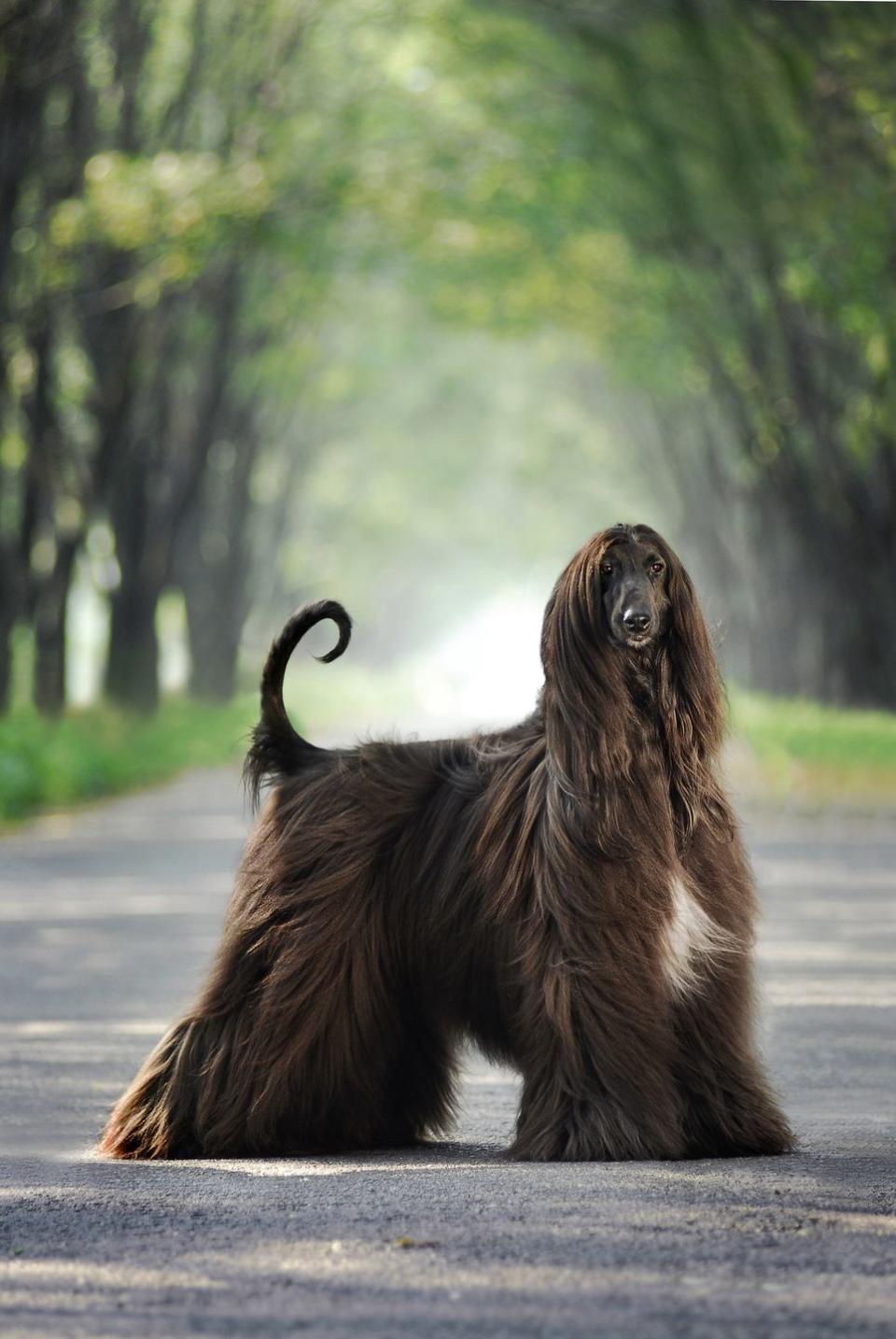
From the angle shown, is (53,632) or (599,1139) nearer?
(599,1139)

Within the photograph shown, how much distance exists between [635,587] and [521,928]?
908mm

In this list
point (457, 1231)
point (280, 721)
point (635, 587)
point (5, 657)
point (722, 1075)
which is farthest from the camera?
point (5, 657)

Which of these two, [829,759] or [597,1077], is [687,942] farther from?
[829,759]

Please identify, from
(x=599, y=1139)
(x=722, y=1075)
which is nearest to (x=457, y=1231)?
(x=599, y=1139)

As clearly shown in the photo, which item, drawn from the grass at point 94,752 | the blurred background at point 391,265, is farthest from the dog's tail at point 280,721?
the blurred background at point 391,265

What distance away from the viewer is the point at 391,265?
31828 millimetres

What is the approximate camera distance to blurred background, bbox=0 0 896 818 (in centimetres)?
2208

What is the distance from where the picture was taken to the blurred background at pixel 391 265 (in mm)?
22078

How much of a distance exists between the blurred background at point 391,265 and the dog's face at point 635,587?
42.0ft

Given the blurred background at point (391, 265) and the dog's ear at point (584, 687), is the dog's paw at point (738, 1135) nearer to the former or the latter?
the dog's ear at point (584, 687)

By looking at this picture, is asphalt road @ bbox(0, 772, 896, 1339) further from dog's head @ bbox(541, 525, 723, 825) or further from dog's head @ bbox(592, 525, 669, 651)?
dog's head @ bbox(592, 525, 669, 651)

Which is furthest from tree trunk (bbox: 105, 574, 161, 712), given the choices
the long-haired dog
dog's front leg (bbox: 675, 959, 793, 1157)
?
dog's front leg (bbox: 675, 959, 793, 1157)

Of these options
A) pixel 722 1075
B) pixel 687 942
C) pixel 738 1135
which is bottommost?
pixel 738 1135

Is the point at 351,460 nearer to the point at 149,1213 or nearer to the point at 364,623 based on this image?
the point at 364,623
